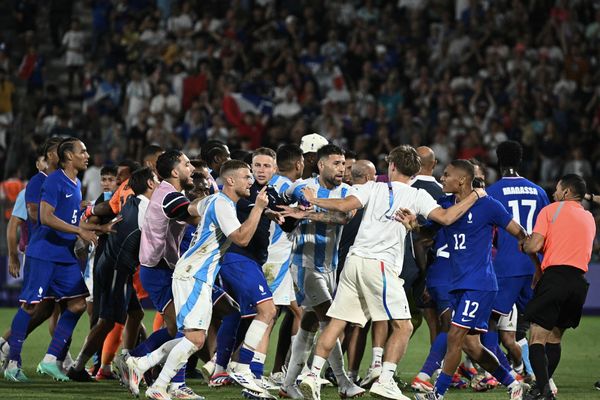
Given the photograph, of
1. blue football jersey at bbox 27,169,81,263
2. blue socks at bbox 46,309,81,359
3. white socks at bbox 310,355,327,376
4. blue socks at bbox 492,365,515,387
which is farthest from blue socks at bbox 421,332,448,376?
blue football jersey at bbox 27,169,81,263

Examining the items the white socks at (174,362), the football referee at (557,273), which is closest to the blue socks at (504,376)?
the football referee at (557,273)

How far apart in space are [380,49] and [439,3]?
7.27 feet

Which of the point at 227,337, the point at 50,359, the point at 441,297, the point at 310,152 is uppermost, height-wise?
the point at 310,152

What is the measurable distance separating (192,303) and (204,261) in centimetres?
38

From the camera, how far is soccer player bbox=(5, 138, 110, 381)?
1201 centimetres

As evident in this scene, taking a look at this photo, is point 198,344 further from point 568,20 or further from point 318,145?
point 568,20

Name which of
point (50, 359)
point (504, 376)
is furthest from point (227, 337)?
point (504, 376)

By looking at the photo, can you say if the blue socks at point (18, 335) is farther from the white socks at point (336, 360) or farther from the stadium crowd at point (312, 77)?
the stadium crowd at point (312, 77)

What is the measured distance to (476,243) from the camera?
1023 cm

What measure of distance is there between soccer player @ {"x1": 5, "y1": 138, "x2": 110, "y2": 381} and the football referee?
15.5 ft

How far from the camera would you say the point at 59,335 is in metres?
12.1

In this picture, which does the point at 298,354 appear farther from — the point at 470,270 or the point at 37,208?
the point at 37,208

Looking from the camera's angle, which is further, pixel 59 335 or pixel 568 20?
pixel 568 20

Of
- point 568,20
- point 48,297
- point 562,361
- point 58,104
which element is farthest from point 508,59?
point 48,297
